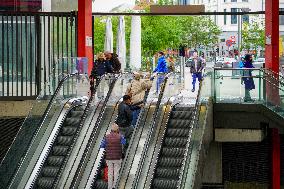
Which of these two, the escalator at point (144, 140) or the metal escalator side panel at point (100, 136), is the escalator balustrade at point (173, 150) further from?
the metal escalator side panel at point (100, 136)

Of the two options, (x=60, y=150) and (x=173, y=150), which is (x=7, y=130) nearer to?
(x=60, y=150)

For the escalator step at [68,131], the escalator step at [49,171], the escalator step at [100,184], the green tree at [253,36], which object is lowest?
the escalator step at [100,184]

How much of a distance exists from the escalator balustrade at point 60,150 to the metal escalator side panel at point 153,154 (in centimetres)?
195

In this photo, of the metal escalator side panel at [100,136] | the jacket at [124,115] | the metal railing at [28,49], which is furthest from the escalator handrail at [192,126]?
the metal railing at [28,49]

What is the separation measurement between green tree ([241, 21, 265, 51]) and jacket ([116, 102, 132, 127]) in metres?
51.6

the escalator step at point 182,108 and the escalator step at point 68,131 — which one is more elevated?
the escalator step at point 182,108

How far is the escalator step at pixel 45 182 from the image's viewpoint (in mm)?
16750

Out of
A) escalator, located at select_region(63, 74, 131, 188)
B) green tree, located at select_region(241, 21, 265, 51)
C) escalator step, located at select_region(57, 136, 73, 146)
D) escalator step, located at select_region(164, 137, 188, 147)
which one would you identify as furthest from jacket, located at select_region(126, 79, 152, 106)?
green tree, located at select_region(241, 21, 265, 51)

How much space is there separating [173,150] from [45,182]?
3.01 meters

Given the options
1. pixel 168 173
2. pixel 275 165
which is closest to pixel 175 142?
pixel 168 173

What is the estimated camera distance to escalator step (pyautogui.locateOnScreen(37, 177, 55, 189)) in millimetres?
16750

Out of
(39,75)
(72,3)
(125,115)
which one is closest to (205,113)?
(125,115)

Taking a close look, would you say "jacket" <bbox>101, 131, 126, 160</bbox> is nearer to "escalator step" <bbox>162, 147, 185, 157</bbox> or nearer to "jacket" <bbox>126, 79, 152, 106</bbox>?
"escalator step" <bbox>162, 147, 185, 157</bbox>

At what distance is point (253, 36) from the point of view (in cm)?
7062
